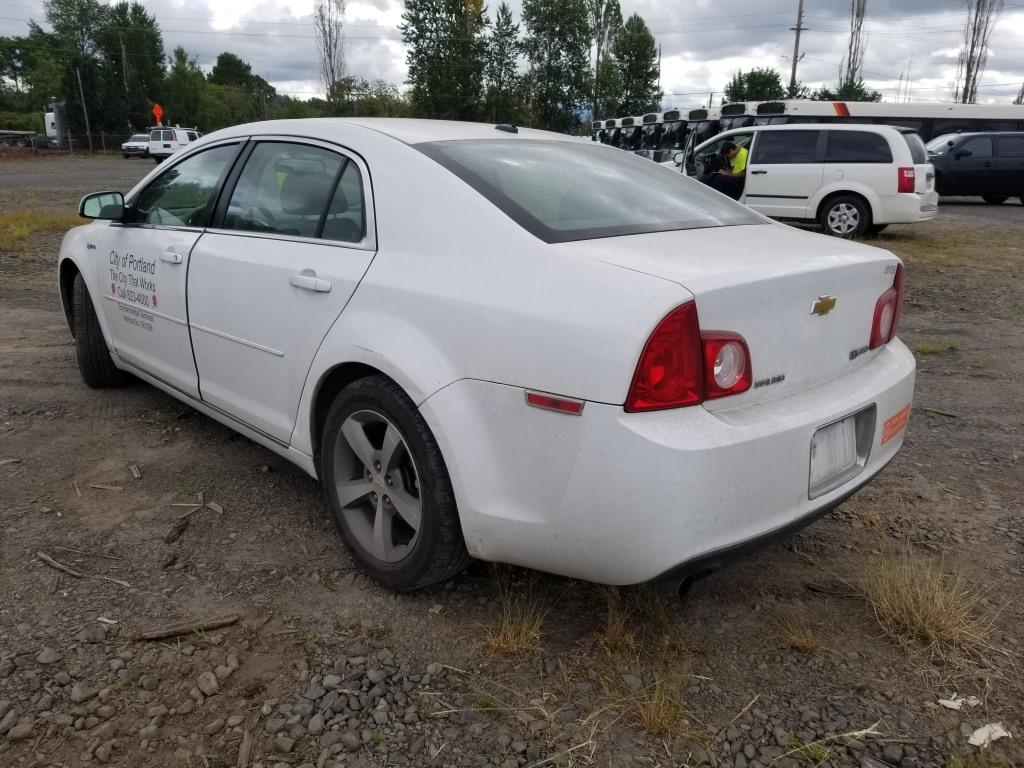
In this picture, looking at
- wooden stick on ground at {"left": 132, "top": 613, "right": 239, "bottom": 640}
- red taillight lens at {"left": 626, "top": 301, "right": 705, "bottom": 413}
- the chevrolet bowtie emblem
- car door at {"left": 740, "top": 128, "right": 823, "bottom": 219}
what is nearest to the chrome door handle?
wooden stick on ground at {"left": 132, "top": 613, "right": 239, "bottom": 640}

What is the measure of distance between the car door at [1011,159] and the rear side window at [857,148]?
8795 mm

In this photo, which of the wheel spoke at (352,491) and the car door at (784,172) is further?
the car door at (784,172)

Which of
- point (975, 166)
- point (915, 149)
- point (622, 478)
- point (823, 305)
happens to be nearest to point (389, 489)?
point (622, 478)

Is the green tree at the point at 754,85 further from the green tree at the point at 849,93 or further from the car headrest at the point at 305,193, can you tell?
the car headrest at the point at 305,193

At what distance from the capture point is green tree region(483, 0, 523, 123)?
57.2 metres

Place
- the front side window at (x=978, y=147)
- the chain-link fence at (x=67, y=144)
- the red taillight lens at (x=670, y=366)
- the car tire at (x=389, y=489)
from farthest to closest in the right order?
the chain-link fence at (x=67, y=144)
the front side window at (x=978, y=147)
the car tire at (x=389, y=489)
the red taillight lens at (x=670, y=366)

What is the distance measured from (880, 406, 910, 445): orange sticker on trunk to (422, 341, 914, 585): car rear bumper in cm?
31

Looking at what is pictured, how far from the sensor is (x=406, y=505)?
8.45 ft

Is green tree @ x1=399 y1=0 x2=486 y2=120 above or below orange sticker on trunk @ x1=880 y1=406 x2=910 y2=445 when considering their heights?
above

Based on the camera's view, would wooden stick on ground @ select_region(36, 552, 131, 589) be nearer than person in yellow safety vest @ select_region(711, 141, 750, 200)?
Yes

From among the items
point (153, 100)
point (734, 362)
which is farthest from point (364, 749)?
point (153, 100)

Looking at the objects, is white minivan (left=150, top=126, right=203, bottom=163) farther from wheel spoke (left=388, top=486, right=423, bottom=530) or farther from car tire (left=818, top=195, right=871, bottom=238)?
wheel spoke (left=388, top=486, right=423, bottom=530)

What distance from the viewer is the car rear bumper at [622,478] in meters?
2.01

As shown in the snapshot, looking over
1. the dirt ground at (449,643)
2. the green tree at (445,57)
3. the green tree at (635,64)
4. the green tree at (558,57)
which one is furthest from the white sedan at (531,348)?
the green tree at (635,64)
